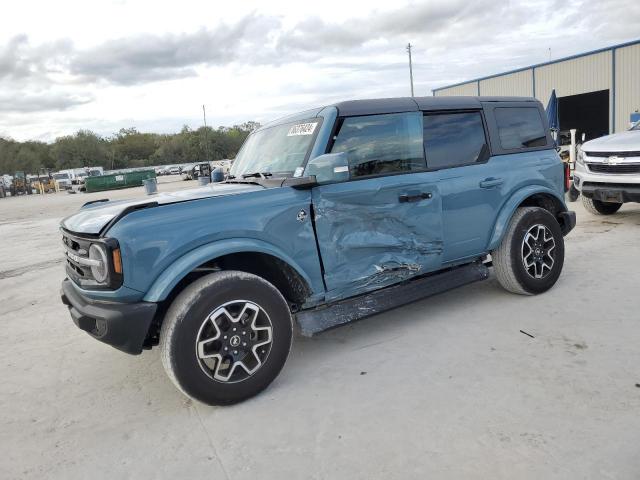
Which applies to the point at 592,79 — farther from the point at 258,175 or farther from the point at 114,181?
the point at 114,181

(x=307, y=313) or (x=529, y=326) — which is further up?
(x=307, y=313)

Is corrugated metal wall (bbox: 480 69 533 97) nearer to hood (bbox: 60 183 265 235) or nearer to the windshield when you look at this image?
the windshield

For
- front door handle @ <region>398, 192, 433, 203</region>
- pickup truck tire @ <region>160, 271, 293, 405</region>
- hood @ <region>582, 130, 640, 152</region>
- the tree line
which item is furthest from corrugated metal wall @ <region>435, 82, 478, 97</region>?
the tree line

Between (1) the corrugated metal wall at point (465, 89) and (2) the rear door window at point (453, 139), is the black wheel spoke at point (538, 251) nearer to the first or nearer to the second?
(2) the rear door window at point (453, 139)

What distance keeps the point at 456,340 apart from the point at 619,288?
6.59ft

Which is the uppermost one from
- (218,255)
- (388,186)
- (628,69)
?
(628,69)

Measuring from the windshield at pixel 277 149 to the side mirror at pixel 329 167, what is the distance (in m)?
0.38

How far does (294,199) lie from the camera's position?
10.7 ft

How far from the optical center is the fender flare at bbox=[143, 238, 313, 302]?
2.82 m

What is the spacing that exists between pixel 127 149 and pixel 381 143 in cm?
11868

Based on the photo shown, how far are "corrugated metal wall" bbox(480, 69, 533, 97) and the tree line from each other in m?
54.1

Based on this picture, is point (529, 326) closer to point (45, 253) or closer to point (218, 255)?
point (218, 255)

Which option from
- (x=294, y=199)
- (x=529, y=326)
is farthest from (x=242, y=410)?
(x=529, y=326)

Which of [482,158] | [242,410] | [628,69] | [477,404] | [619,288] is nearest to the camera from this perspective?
[477,404]
